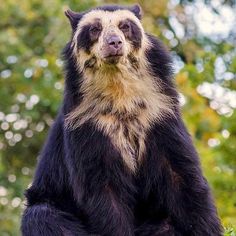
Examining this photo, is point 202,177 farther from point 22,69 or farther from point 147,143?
point 22,69

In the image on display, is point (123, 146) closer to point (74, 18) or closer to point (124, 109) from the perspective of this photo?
point (124, 109)

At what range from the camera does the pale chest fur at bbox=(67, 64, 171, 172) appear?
29.1 ft

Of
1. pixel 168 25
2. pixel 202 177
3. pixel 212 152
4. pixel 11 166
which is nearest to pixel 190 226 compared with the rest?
pixel 202 177

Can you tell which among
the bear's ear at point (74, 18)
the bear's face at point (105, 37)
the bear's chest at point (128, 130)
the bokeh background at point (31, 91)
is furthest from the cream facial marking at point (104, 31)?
the bokeh background at point (31, 91)

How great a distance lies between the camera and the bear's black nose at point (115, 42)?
8.68m

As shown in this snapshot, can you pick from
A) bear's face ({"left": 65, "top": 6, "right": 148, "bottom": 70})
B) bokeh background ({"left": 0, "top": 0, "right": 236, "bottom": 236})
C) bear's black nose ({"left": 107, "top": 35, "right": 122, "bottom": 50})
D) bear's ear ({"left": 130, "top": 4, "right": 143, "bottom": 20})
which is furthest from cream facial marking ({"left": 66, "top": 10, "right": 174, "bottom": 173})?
bokeh background ({"left": 0, "top": 0, "right": 236, "bottom": 236})

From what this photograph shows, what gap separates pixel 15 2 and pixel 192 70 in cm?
625

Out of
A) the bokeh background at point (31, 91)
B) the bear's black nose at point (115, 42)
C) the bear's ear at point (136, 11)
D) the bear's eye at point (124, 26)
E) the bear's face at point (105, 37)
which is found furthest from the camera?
the bokeh background at point (31, 91)

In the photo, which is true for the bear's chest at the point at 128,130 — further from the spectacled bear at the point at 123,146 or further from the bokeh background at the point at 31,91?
the bokeh background at the point at 31,91

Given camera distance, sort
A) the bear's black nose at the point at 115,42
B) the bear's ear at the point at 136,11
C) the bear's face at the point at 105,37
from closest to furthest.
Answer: the bear's black nose at the point at 115,42 → the bear's face at the point at 105,37 → the bear's ear at the point at 136,11

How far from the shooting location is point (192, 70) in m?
14.6

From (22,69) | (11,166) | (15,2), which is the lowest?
(11,166)

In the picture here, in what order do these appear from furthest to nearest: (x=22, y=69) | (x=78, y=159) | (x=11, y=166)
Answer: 1. (x=11, y=166)
2. (x=22, y=69)
3. (x=78, y=159)

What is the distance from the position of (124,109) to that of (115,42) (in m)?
0.64
